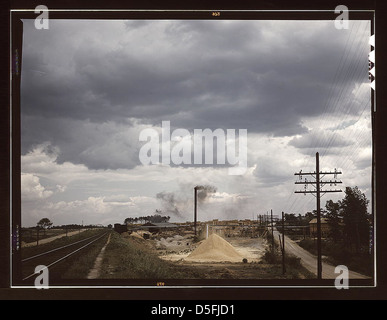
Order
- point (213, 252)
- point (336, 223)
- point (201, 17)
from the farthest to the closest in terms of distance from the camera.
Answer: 1. point (336, 223)
2. point (213, 252)
3. point (201, 17)

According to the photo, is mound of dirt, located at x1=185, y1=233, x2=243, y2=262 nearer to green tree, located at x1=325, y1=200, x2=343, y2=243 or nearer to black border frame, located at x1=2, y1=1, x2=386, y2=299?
green tree, located at x1=325, y1=200, x2=343, y2=243

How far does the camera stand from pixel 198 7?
4.47m

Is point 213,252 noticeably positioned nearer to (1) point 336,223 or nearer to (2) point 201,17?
(1) point 336,223

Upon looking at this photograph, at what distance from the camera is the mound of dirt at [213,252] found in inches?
616

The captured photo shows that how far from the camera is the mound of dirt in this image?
1564 cm

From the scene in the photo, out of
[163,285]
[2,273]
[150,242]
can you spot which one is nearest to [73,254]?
[2,273]

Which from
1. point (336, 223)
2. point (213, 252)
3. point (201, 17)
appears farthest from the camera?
point (336, 223)

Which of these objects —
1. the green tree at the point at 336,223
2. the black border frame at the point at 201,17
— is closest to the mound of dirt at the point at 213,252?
the green tree at the point at 336,223

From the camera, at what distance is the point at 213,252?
56.2ft

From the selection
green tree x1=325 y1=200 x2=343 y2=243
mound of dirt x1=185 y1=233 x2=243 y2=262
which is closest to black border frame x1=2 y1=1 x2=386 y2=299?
mound of dirt x1=185 y1=233 x2=243 y2=262

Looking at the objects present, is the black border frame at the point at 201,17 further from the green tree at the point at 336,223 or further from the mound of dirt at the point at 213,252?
the green tree at the point at 336,223

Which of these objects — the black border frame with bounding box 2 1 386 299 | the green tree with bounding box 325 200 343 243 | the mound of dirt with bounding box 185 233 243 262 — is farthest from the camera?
the green tree with bounding box 325 200 343 243

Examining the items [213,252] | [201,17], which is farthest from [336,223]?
[201,17]

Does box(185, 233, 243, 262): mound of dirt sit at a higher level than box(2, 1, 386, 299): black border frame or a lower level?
lower
